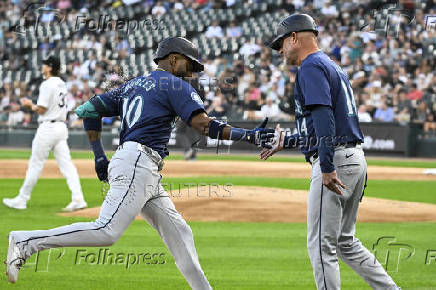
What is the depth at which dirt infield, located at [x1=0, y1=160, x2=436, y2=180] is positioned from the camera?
19.9 metres

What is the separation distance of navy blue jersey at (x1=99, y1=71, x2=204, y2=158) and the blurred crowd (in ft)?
59.6

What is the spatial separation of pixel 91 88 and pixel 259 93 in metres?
7.98

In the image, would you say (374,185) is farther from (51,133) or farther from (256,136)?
(256,136)

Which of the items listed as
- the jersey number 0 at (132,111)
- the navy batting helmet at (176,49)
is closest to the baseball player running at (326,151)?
the navy batting helmet at (176,49)

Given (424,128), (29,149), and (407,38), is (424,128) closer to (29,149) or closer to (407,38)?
(407,38)

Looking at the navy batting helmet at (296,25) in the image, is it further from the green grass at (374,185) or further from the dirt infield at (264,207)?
the green grass at (374,185)

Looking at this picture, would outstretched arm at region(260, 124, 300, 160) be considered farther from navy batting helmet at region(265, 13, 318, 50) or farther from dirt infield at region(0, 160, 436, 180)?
dirt infield at region(0, 160, 436, 180)

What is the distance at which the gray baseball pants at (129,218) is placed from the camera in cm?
499

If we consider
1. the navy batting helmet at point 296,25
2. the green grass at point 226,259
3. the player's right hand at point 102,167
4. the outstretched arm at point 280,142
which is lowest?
the green grass at point 226,259

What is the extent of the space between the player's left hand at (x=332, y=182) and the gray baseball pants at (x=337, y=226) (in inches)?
4.4

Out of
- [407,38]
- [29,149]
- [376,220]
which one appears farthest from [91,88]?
[376,220]

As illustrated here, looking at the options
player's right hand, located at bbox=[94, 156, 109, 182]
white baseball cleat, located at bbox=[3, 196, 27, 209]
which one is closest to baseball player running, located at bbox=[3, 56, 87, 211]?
white baseball cleat, located at bbox=[3, 196, 27, 209]

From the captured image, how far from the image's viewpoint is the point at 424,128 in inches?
966

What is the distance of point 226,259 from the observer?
311 inches
